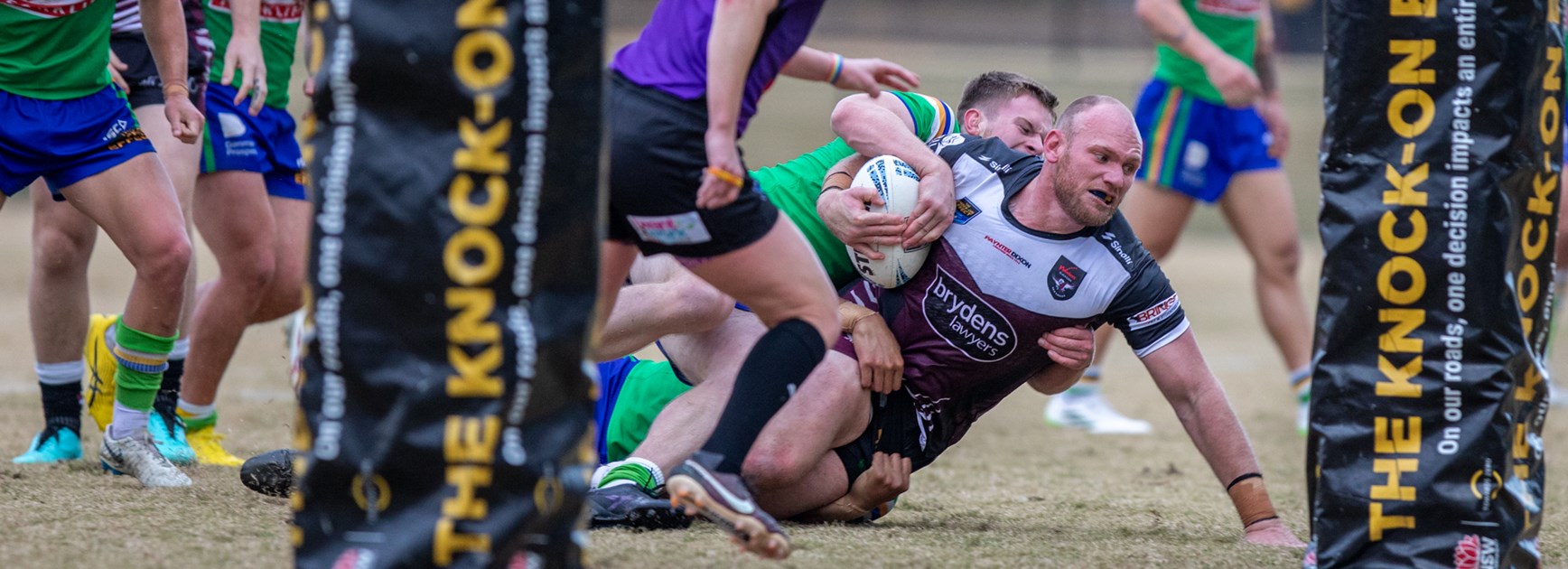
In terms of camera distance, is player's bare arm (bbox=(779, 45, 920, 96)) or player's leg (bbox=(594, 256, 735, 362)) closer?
player's bare arm (bbox=(779, 45, 920, 96))

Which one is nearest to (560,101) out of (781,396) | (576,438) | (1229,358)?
(576,438)

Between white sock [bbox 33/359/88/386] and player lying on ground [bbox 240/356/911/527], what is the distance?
1073mm

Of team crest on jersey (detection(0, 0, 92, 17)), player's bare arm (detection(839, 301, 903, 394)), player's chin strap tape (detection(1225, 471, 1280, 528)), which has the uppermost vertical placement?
team crest on jersey (detection(0, 0, 92, 17))

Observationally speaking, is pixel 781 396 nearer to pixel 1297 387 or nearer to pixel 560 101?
pixel 560 101

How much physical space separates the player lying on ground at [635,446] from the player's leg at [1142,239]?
2.63m

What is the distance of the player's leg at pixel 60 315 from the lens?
4543 mm

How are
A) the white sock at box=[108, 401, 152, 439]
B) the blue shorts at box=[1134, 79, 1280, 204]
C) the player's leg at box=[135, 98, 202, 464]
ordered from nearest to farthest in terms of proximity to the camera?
the white sock at box=[108, 401, 152, 439]
the player's leg at box=[135, 98, 202, 464]
the blue shorts at box=[1134, 79, 1280, 204]

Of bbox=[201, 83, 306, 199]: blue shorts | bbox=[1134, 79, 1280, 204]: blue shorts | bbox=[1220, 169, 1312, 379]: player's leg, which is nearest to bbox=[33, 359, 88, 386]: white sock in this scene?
bbox=[201, 83, 306, 199]: blue shorts

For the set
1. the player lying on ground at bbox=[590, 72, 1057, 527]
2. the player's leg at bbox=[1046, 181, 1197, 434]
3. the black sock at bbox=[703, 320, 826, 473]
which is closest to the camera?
the black sock at bbox=[703, 320, 826, 473]

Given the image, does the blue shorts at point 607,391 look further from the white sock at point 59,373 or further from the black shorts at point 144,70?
the white sock at point 59,373

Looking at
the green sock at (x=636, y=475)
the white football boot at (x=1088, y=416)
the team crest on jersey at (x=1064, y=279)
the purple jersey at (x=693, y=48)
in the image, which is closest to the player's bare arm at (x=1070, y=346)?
the team crest on jersey at (x=1064, y=279)

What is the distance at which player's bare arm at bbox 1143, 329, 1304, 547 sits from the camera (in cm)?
368

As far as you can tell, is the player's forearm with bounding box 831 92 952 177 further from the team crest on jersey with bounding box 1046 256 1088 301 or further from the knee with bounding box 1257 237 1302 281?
the knee with bounding box 1257 237 1302 281

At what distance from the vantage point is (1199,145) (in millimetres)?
6371
